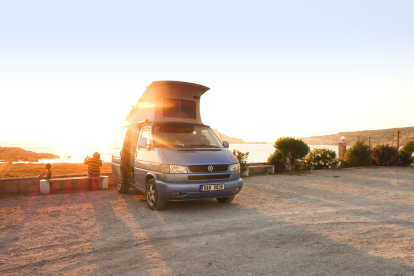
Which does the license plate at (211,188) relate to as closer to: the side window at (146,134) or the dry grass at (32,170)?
the side window at (146,134)

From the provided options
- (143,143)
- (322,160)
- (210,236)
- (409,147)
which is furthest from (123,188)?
(409,147)

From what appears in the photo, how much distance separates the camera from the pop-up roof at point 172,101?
27.4 ft

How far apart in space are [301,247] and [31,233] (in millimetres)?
4523

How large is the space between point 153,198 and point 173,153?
1164mm

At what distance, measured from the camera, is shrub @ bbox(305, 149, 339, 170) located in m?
16.6

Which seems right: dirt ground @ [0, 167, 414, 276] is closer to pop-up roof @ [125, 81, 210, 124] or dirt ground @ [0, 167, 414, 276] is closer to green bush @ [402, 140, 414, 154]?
pop-up roof @ [125, 81, 210, 124]

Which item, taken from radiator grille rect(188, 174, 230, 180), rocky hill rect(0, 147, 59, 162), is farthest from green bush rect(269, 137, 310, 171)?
rocky hill rect(0, 147, 59, 162)

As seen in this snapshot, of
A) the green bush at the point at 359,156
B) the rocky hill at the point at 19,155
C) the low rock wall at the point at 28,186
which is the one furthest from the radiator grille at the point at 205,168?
the rocky hill at the point at 19,155

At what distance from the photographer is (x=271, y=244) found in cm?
457

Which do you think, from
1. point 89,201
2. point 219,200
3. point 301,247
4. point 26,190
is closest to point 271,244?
point 301,247

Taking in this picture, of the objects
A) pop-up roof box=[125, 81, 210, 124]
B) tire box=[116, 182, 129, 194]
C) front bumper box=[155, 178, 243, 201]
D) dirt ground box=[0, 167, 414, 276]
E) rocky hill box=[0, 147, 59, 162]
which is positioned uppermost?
pop-up roof box=[125, 81, 210, 124]

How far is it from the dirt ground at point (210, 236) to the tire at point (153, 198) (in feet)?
0.52

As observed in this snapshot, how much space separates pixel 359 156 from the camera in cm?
1772

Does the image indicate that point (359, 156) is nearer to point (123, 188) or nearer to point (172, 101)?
point (172, 101)
